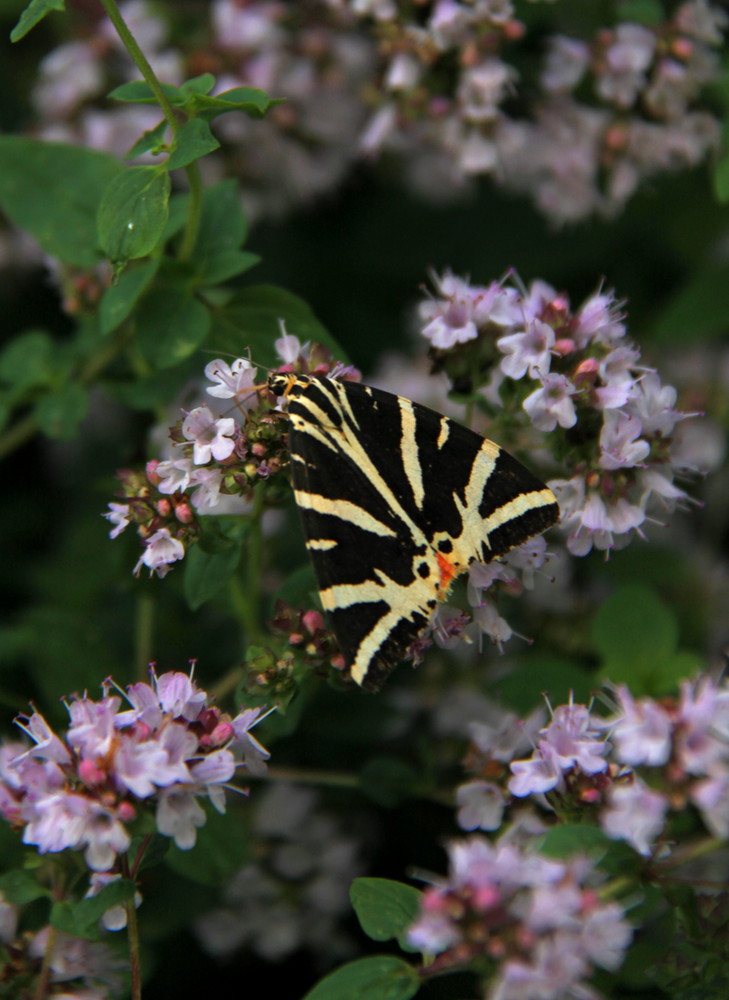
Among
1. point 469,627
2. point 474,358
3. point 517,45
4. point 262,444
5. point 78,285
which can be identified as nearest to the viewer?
point 262,444

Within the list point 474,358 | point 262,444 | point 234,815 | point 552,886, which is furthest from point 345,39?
point 552,886

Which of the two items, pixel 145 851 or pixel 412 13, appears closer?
pixel 145 851

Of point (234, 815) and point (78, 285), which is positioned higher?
point (78, 285)

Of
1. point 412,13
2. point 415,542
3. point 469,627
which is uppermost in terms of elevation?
point 412,13

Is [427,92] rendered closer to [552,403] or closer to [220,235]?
[220,235]

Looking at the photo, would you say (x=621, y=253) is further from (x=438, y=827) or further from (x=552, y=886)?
(x=552, y=886)

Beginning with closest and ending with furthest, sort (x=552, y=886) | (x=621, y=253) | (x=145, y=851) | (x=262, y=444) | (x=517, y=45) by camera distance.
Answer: (x=552, y=886), (x=145, y=851), (x=262, y=444), (x=517, y=45), (x=621, y=253)

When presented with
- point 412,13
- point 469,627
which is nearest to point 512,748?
point 469,627
